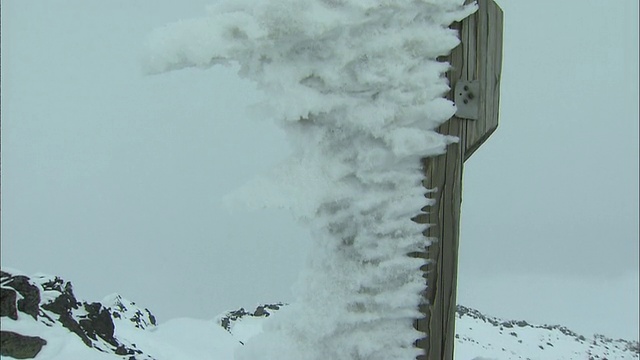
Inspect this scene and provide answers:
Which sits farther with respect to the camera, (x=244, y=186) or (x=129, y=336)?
(x=129, y=336)

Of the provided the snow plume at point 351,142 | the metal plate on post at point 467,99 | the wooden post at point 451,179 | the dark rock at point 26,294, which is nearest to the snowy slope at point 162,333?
Result: the dark rock at point 26,294

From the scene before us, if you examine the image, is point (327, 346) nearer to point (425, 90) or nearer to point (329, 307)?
point (329, 307)

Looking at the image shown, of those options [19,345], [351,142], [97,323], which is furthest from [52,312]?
[351,142]

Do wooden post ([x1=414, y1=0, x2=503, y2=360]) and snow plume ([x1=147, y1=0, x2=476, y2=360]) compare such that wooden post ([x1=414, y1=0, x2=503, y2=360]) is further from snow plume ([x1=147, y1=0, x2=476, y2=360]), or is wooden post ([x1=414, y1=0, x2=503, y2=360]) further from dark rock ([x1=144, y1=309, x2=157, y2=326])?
dark rock ([x1=144, y1=309, x2=157, y2=326])

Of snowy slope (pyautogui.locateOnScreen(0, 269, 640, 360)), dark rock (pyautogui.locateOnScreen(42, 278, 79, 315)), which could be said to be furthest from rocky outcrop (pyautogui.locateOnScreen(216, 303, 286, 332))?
dark rock (pyautogui.locateOnScreen(42, 278, 79, 315))

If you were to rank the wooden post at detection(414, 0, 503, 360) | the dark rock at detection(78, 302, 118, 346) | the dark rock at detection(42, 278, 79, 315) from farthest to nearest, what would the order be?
the dark rock at detection(78, 302, 118, 346)
the dark rock at detection(42, 278, 79, 315)
the wooden post at detection(414, 0, 503, 360)

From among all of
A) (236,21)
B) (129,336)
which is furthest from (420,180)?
(129,336)
